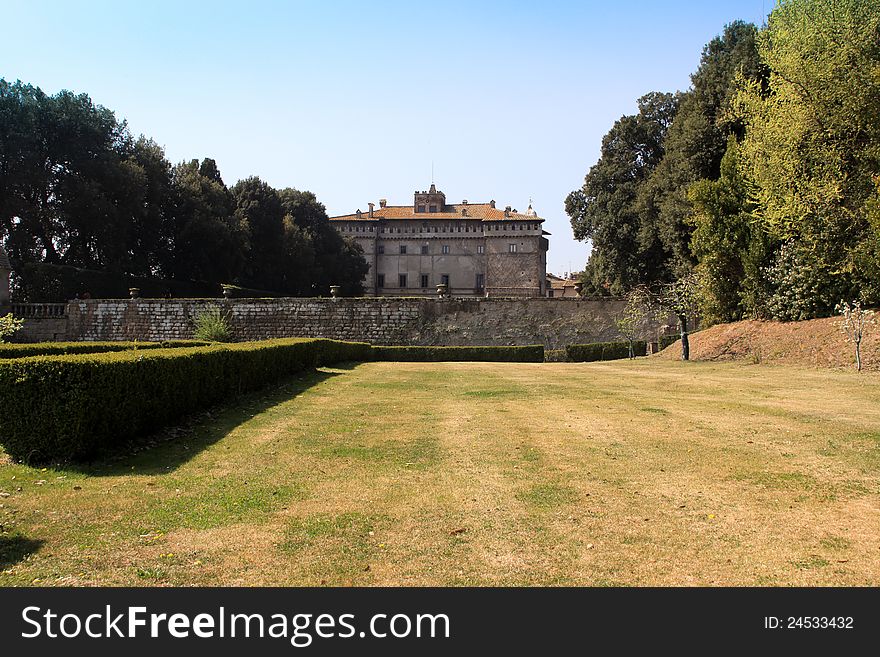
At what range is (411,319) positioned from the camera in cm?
3347

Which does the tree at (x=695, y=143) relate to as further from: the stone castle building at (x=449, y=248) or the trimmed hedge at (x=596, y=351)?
the stone castle building at (x=449, y=248)

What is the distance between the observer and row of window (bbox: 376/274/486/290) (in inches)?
2714

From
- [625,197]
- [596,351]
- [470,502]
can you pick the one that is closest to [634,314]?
[596,351]

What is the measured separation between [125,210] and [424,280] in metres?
36.2

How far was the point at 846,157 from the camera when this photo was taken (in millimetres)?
19469

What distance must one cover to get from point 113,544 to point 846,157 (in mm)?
22105

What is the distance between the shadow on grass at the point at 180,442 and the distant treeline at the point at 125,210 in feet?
103

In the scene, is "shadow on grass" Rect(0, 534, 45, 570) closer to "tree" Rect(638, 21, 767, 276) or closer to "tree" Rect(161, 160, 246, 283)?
"tree" Rect(638, 21, 767, 276)

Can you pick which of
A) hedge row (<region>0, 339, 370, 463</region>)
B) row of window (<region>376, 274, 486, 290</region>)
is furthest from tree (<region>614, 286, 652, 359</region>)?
row of window (<region>376, 274, 486, 290</region>)

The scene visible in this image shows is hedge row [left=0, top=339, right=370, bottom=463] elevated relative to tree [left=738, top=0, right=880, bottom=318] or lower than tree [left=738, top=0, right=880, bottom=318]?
lower

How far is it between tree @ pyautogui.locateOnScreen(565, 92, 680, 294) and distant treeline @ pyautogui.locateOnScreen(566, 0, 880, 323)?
8.03 ft

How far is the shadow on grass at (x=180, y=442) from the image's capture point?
679cm

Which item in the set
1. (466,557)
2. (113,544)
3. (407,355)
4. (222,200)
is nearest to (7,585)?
(113,544)

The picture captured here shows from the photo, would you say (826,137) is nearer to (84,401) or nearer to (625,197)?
(625,197)
